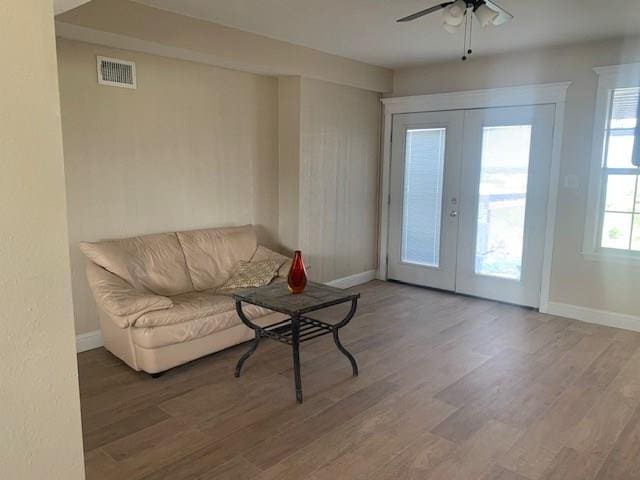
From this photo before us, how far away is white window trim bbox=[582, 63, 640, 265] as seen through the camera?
4062 millimetres

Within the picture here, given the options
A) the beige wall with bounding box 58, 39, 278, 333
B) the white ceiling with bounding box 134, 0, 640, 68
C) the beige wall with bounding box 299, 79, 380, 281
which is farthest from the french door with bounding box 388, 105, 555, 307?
the beige wall with bounding box 58, 39, 278, 333

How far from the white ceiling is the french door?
0.77 metres

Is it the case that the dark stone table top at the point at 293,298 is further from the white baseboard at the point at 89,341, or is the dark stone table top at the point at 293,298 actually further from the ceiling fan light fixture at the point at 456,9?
the ceiling fan light fixture at the point at 456,9

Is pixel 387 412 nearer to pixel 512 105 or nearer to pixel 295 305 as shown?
pixel 295 305

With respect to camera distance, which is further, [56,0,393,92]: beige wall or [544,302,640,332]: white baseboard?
[544,302,640,332]: white baseboard

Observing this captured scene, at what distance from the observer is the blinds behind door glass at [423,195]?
17.4 ft

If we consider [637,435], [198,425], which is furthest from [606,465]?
[198,425]

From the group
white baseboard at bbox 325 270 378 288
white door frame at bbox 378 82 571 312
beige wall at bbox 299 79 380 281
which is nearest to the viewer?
white door frame at bbox 378 82 571 312

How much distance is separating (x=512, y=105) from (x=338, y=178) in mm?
1897

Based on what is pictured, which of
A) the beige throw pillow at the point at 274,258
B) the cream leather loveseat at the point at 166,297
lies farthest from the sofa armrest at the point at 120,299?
the beige throw pillow at the point at 274,258

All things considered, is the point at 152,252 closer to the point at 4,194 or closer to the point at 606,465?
the point at 4,194

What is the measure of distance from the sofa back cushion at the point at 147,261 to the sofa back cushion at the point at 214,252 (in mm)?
78

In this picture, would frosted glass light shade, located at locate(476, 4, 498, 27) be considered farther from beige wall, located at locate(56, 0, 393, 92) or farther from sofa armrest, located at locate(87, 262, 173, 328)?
sofa armrest, located at locate(87, 262, 173, 328)

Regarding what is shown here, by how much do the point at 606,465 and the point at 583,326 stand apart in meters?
2.25
